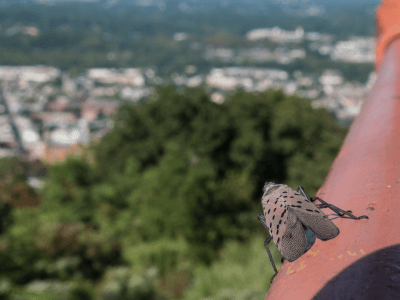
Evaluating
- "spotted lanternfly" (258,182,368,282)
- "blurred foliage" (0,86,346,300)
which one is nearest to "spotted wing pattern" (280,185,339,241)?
"spotted lanternfly" (258,182,368,282)

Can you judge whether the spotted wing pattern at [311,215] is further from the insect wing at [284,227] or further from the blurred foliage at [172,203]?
the blurred foliage at [172,203]

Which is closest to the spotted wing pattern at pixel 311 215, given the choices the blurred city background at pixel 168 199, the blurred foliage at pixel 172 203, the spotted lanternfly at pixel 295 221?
the spotted lanternfly at pixel 295 221

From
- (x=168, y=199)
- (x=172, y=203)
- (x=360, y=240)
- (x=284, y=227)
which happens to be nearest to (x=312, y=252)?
(x=360, y=240)

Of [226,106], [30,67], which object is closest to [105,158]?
[226,106]

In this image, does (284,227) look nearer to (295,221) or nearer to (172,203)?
(295,221)

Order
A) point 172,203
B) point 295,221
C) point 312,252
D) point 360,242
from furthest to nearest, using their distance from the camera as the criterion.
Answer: point 172,203 → point 295,221 → point 312,252 → point 360,242

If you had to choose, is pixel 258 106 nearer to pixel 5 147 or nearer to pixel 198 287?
pixel 198 287
